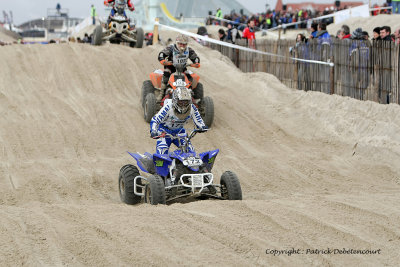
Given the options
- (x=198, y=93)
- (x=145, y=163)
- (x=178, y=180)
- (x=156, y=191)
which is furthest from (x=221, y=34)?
(x=156, y=191)

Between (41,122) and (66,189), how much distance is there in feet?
11.2

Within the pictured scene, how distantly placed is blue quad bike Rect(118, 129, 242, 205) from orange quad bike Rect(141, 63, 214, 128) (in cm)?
399

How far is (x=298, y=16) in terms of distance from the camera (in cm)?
3222

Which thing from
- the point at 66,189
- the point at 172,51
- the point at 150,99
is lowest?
the point at 66,189

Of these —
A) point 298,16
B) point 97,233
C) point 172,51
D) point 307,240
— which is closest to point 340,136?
point 172,51

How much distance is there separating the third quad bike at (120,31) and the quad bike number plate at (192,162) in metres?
11.1

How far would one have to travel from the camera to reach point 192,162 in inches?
314

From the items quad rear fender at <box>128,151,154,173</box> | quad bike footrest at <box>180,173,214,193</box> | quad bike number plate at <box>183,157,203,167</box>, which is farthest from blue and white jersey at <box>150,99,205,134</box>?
quad bike footrest at <box>180,173,214,193</box>

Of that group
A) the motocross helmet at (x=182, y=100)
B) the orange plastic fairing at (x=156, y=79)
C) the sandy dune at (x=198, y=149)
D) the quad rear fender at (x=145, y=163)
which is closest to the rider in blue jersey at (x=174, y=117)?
the motocross helmet at (x=182, y=100)

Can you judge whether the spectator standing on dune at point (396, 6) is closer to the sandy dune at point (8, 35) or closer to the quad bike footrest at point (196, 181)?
the quad bike footrest at point (196, 181)

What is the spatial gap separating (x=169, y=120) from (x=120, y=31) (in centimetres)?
1051

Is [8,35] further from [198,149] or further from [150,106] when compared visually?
[198,149]

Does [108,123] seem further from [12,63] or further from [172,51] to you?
[12,63]

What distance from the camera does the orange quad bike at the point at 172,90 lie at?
1248cm
